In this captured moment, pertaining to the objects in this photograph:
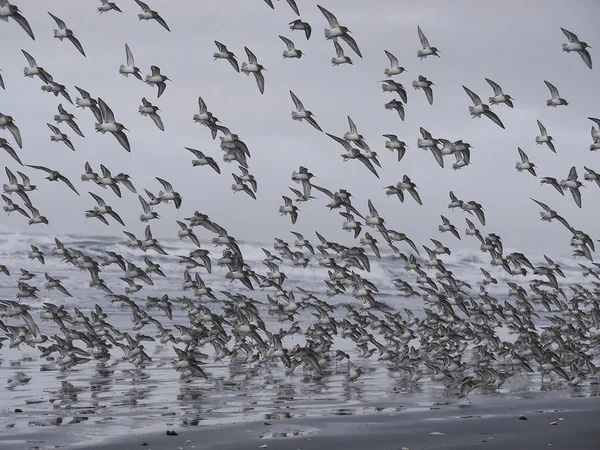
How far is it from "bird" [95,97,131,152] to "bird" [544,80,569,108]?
12.1 meters

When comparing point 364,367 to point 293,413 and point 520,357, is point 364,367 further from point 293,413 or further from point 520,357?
point 293,413

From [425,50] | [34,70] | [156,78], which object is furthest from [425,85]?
[34,70]

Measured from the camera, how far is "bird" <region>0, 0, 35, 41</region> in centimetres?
2208

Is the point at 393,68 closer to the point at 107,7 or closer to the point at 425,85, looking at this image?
the point at 425,85

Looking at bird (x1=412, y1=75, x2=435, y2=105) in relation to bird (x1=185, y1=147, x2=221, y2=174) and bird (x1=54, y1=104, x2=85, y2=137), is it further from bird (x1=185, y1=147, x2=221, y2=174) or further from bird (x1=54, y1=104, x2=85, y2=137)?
bird (x1=54, y1=104, x2=85, y2=137)

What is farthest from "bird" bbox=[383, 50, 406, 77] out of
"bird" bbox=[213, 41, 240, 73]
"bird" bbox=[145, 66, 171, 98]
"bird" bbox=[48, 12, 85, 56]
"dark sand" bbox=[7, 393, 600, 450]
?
"dark sand" bbox=[7, 393, 600, 450]

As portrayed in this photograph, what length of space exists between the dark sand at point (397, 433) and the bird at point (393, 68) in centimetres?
1216

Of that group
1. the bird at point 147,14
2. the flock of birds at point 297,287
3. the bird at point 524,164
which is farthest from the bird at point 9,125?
the bird at point 524,164

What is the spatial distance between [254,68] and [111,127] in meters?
4.94

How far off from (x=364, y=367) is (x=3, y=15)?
39.0 feet

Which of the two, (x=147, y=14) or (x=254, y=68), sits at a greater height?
(x=147, y=14)

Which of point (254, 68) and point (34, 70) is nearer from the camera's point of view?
point (34, 70)

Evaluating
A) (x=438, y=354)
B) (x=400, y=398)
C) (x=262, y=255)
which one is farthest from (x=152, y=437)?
(x=262, y=255)

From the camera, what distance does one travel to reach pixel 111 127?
2400cm
